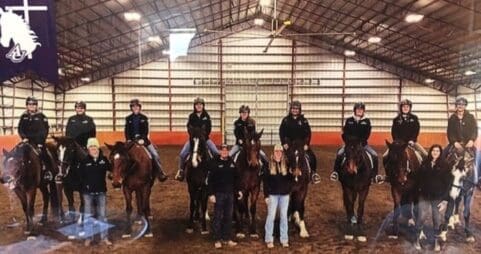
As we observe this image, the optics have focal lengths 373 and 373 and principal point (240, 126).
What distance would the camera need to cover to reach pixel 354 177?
555 cm

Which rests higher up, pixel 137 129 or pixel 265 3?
pixel 265 3

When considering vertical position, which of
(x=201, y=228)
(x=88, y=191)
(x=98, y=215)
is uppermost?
(x=88, y=191)

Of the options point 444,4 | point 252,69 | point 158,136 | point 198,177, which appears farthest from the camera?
point 252,69

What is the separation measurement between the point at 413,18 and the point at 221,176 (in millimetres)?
9933

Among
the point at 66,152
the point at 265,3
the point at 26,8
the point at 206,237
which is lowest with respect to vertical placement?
the point at 206,237

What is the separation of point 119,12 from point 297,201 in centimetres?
430

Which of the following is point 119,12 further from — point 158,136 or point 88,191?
point 158,136

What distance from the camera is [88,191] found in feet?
A: 17.4

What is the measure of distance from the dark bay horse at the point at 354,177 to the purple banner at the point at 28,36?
4.02 meters

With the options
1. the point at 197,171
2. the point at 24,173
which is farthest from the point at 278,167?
the point at 24,173

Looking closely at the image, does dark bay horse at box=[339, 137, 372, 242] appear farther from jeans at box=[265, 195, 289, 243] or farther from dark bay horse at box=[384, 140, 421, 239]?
jeans at box=[265, 195, 289, 243]

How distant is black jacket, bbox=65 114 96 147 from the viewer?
6055 millimetres

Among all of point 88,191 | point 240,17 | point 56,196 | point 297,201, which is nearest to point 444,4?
point 240,17

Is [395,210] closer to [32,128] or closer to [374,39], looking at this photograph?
[32,128]
